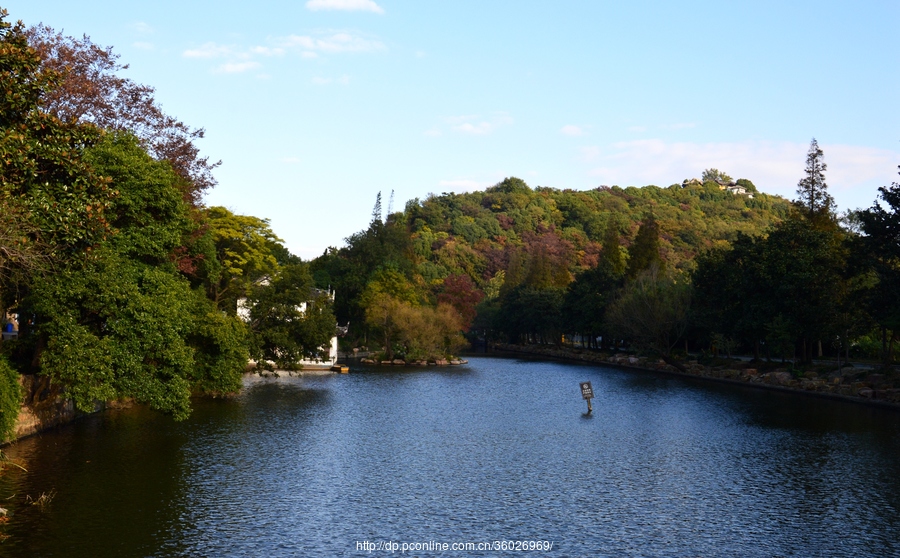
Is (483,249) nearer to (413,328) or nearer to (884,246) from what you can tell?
(413,328)

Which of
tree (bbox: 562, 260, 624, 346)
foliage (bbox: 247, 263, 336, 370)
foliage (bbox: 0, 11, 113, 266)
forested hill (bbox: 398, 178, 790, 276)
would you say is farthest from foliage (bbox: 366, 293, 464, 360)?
forested hill (bbox: 398, 178, 790, 276)

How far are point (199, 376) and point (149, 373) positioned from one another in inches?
388

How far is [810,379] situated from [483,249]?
119 meters

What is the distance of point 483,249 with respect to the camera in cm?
16862

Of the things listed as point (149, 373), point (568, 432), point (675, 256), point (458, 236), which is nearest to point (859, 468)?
point (568, 432)

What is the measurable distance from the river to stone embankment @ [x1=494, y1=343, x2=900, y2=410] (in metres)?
1.83

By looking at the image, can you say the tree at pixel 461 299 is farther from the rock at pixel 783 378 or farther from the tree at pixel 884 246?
the tree at pixel 884 246

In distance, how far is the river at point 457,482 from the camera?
61.6ft

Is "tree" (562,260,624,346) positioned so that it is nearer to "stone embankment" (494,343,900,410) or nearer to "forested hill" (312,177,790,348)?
"forested hill" (312,177,790,348)

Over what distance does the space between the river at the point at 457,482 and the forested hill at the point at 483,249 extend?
49.9m

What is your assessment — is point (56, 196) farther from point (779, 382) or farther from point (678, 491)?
point (779, 382)

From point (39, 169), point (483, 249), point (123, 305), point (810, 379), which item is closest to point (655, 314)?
point (810, 379)

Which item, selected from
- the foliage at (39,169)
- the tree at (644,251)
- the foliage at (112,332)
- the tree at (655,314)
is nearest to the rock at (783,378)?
the tree at (655,314)

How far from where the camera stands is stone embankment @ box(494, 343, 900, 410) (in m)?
44.1
